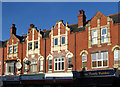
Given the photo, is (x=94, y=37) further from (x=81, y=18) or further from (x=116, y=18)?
(x=81, y=18)

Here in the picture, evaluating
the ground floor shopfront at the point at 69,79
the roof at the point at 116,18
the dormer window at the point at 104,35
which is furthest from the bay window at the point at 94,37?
the ground floor shopfront at the point at 69,79

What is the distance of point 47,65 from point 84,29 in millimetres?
7152

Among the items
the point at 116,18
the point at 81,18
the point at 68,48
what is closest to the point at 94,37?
the point at 116,18

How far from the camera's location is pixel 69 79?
26531mm

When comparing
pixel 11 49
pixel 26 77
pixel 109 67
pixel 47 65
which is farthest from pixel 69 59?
pixel 11 49

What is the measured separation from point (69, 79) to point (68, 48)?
394 cm

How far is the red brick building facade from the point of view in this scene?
24.1 meters

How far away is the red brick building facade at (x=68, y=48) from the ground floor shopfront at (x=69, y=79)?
471 mm

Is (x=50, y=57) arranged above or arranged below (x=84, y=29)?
below

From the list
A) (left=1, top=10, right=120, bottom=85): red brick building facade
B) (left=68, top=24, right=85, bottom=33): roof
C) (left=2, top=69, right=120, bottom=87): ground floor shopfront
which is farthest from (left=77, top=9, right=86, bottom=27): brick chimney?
(left=2, top=69, right=120, bottom=87): ground floor shopfront

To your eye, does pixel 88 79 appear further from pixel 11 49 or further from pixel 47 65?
pixel 11 49

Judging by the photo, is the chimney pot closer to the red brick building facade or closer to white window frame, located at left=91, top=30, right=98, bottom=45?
the red brick building facade

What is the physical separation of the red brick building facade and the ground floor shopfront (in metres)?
0.47

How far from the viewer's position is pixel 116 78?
2242cm
